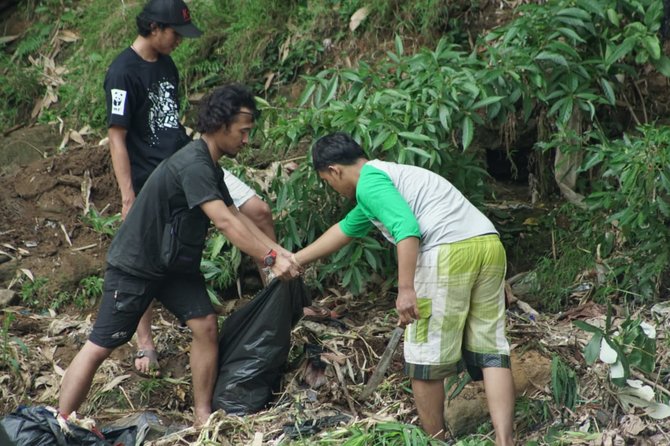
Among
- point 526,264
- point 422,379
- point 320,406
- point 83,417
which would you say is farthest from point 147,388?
point 526,264

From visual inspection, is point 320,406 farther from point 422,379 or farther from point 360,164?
point 360,164

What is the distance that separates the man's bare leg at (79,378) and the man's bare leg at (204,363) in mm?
499

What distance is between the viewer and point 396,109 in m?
6.75

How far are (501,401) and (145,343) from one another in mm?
2389

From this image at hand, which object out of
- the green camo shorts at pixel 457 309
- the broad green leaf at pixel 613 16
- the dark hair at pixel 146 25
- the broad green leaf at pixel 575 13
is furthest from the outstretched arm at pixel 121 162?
the broad green leaf at pixel 613 16

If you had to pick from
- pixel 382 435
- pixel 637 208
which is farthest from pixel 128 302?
pixel 637 208

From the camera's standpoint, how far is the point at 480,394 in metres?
5.88

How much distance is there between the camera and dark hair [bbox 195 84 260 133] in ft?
18.8

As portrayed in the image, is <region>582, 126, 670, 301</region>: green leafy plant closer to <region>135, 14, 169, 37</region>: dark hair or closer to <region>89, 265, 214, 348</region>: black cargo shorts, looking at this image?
<region>89, 265, 214, 348</region>: black cargo shorts

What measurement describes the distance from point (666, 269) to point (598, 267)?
0.44 m

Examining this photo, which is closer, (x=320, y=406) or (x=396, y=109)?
(x=320, y=406)

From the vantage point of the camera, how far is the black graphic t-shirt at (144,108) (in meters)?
6.46

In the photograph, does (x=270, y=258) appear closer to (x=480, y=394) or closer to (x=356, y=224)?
(x=356, y=224)

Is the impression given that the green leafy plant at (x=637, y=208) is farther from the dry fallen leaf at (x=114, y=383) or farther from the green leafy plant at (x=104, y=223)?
the green leafy plant at (x=104, y=223)
